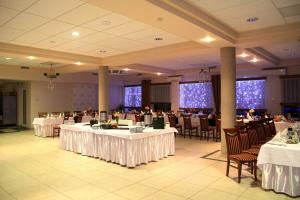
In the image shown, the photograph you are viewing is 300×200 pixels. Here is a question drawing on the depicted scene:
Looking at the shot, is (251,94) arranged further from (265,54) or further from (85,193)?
(85,193)

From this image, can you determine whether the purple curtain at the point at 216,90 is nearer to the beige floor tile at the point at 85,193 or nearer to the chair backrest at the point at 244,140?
the chair backrest at the point at 244,140

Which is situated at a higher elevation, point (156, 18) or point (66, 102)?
point (156, 18)

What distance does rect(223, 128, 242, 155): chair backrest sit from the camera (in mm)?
4398

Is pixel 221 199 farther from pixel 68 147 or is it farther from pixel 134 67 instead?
pixel 134 67

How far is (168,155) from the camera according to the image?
6.15 meters

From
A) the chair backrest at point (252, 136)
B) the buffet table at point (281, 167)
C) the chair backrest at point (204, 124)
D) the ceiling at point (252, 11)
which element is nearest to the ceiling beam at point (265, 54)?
the ceiling at point (252, 11)

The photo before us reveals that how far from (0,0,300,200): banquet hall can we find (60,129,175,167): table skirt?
0.03m

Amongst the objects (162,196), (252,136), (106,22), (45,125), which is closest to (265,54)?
(252,136)

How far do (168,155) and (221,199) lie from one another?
2.69 meters

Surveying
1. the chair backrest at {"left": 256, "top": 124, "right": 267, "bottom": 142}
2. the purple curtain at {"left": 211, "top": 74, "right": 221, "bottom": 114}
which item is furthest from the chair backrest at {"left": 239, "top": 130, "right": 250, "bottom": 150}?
the purple curtain at {"left": 211, "top": 74, "right": 221, "bottom": 114}

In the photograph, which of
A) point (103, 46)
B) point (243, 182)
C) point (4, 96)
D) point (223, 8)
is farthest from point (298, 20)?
point (4, 96)

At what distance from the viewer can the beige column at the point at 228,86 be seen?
19.7ft

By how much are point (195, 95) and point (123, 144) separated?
320 inches

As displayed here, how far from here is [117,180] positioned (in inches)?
174
